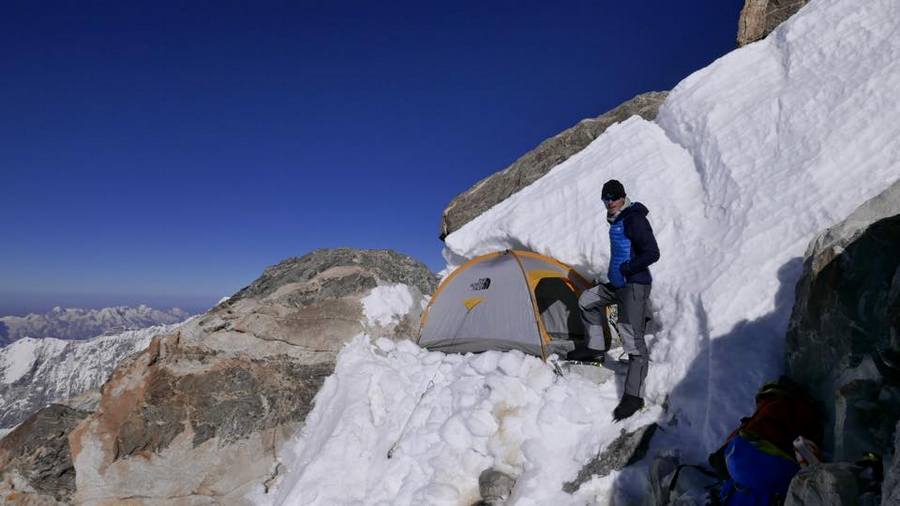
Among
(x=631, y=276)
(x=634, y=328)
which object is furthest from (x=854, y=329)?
(x=631, y=276)

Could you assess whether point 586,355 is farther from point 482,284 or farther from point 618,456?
point 482,284

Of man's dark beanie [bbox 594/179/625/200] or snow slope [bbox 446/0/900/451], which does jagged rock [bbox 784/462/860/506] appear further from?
man's dark beanie [bbox 594/179/625/200]

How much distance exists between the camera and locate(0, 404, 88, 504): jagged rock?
910 cm

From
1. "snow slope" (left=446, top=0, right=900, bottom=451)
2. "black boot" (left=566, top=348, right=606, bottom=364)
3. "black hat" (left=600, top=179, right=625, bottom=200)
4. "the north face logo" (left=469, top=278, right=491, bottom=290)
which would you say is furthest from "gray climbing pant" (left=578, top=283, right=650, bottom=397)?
"the north face logo" (left=469, top=278, right=491, bottom=290)

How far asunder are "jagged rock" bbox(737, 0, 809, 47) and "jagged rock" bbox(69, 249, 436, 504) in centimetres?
2085

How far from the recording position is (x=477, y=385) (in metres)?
8.33

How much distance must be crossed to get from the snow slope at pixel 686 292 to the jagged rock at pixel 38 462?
12.7ft

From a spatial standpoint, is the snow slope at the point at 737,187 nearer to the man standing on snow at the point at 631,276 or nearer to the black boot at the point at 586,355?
the man standing on snow at the point at 631,276

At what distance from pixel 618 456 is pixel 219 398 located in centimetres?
805

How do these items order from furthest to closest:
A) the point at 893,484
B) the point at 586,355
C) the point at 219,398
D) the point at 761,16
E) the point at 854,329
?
the point at 761,16, the point at 219,398, the point at 586,355, the point at 854,329, the point at 893,484

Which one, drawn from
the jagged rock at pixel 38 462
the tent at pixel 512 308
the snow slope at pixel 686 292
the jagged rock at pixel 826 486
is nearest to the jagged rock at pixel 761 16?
the snow slope at pixel 686 292

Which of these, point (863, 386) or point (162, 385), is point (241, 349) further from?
point (863, 386)

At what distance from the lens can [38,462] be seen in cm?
946

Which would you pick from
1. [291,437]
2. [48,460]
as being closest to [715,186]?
[291,437]
